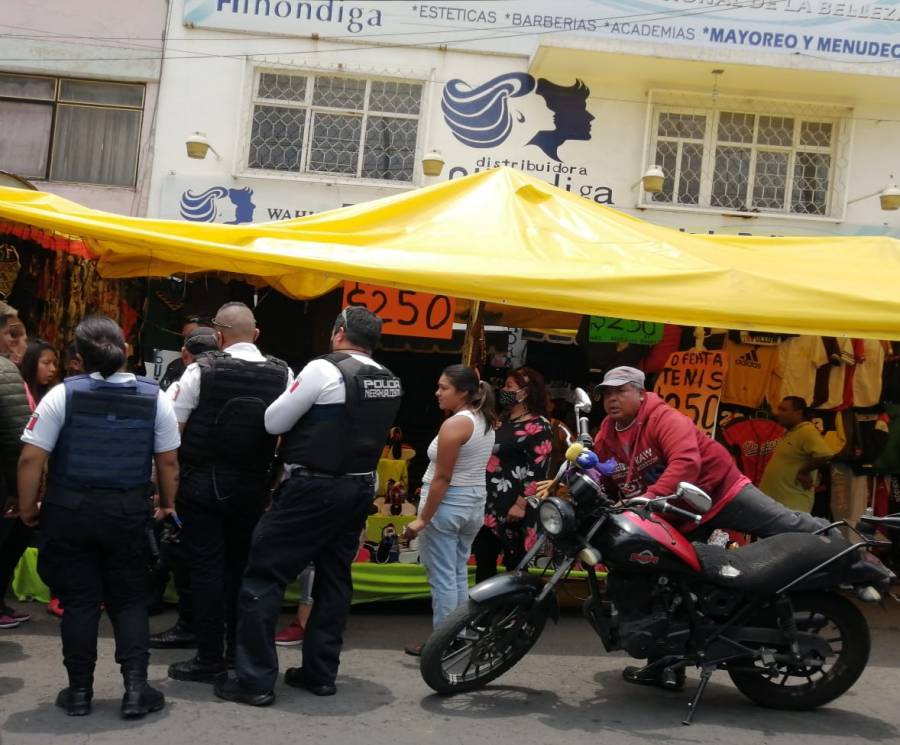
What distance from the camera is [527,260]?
19.7ft

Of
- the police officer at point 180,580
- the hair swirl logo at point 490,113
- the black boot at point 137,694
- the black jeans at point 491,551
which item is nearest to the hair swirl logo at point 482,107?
the hair swirl logo at point 490,113

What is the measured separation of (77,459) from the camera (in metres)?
4.08

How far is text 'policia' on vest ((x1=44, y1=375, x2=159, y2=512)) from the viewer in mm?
4078

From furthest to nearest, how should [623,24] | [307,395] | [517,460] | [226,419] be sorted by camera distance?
1. [623,24]
2. [517,460]
3. [226,419]
4. [307,395]

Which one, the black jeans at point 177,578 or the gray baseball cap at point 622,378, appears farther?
the gray baseball cap at point 622,378

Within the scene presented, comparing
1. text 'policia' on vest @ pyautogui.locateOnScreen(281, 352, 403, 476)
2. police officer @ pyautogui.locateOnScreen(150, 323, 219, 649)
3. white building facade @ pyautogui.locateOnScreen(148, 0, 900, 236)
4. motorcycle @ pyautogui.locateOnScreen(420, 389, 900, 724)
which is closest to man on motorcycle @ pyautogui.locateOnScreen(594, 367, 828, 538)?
motorcycle @ pyautogui.locateOnScreen(420, 389, 900, 724)

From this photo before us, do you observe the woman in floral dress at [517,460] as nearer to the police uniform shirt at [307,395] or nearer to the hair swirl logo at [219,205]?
the police uniform shirt at [307,395]

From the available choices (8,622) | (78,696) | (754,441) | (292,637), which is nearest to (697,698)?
(292,637)

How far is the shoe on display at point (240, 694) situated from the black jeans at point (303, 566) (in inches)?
1.3

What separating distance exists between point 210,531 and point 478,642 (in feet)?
4.75

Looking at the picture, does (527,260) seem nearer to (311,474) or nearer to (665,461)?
(665,461)

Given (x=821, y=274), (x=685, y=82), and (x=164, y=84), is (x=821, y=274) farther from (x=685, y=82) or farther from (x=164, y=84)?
(x=164, y=84)

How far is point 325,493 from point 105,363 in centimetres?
117

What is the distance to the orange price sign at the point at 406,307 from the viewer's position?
7.09 meters
